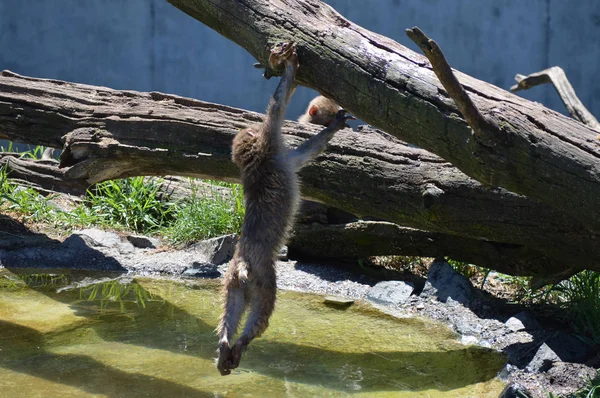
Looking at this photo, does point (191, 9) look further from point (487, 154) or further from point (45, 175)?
point (45, 175)

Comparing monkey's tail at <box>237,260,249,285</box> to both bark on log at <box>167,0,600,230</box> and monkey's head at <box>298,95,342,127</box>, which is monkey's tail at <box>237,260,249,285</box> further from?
monkey's head at <box>298,95,342,127</box>

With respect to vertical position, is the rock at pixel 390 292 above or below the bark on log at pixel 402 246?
below

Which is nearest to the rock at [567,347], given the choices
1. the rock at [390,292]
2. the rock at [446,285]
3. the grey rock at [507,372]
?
the grey rock at [507,372]

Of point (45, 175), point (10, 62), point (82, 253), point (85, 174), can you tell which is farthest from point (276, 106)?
point (10, 62)

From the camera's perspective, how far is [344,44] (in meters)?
4.52

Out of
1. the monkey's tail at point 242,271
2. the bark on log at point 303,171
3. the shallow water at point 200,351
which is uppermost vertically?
the bark on log at point 303,171

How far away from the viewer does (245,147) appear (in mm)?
4957

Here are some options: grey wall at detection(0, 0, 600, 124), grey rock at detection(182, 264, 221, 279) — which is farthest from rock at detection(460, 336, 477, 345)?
grey wall at detection(0, 0, 600, 124)

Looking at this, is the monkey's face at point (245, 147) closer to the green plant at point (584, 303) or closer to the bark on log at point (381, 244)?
the bark on log at point (381, 244)

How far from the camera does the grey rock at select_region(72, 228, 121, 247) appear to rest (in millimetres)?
7598

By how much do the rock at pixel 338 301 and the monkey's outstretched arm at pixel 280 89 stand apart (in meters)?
1.87

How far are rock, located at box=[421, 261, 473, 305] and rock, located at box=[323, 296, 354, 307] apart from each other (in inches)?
24.3

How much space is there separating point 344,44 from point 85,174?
284cm

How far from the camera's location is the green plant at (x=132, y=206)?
8391 mm
